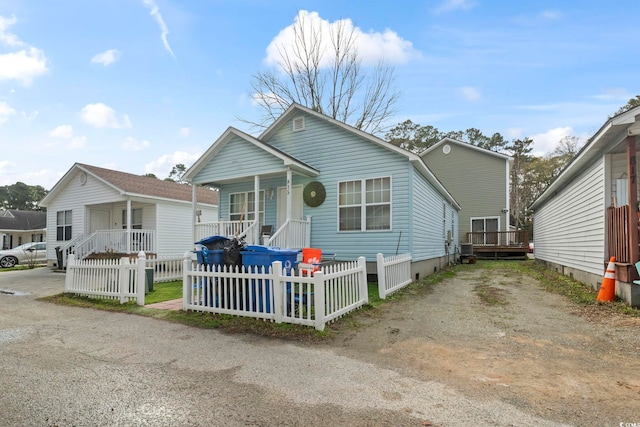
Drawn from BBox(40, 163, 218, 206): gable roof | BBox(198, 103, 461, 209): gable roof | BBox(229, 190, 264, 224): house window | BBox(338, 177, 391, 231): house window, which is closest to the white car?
BBox(40, 163, 218, 206): gable roof

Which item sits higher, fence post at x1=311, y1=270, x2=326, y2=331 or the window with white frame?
the window with white frame

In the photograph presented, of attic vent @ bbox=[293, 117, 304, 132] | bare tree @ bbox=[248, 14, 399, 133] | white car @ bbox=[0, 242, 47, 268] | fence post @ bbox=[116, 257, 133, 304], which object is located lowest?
white car @ bbox=[0, 242, 47, 268]

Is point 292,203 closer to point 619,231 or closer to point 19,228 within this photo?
point 619,231

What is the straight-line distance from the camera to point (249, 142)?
11.0 meters

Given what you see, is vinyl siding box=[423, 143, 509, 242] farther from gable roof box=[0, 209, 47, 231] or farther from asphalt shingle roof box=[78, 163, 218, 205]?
gable roof box=[0, 209, 47, 231]

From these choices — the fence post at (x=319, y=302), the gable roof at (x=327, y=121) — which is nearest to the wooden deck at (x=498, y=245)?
the gable roof at (x=327, y=121)

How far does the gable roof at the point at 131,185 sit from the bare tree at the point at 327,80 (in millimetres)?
7228

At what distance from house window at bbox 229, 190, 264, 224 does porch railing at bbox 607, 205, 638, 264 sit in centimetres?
980

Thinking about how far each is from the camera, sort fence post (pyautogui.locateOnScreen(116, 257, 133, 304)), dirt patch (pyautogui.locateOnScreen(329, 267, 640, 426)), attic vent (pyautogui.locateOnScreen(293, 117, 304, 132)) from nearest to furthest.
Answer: dirt patch (pyautogui.locateOnScreen(329, 267, 640, 426)), fence post (pyautogui.locateOnScreen(116, 257, 133, 304)), attic vent (pyautogui.locateOnScreen(293, 117, 304, 132))

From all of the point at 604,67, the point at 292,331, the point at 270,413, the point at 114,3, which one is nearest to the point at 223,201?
the point at 114,3

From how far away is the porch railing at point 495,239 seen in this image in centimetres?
2195

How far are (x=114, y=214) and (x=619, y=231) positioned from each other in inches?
840

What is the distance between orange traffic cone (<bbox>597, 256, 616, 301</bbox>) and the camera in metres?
6.91

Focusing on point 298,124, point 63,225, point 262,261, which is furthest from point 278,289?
point 63,225
